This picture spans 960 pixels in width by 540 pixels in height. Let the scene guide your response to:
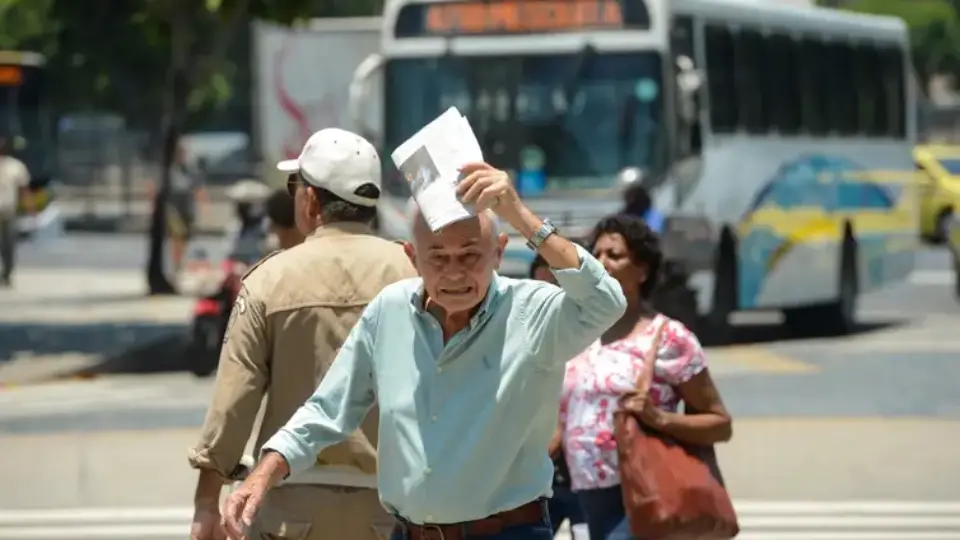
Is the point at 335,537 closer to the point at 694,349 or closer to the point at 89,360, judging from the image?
the point at 694,349

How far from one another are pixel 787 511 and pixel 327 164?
20.0 feet

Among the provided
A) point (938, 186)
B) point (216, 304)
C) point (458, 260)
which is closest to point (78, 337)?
point (216, 304)

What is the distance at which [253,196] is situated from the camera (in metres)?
16.8

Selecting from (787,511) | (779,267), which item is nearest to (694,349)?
(787,511)

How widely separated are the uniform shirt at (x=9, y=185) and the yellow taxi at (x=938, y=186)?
13.8 meters

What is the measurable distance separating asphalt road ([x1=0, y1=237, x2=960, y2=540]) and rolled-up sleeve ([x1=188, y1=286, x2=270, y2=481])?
534cm

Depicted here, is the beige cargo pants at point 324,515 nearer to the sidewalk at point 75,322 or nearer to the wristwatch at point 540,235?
the wristwatch at point 540,235

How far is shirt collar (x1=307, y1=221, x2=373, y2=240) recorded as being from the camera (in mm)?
5496

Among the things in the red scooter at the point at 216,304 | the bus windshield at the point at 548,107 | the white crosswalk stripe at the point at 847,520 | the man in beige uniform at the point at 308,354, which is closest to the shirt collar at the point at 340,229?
the man in beige uniform at the point at 308,354

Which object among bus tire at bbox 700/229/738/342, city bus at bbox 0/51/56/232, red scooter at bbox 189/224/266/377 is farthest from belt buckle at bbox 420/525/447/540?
city bus at bbox 0/51/56/232

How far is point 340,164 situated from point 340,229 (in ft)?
0.59

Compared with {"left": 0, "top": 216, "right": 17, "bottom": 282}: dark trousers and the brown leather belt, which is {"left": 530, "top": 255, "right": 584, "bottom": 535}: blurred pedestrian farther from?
{"left": 0, "top": 216, "right": 17, "bottom": 282}: dark trousers

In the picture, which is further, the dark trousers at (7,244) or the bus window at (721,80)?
the dark trousers at (7,244)

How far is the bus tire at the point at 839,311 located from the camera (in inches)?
832
